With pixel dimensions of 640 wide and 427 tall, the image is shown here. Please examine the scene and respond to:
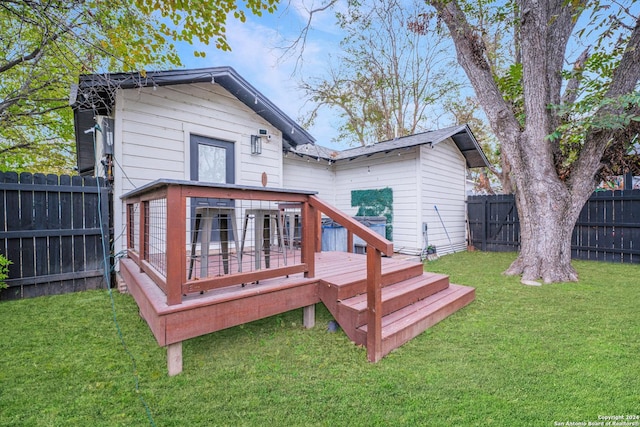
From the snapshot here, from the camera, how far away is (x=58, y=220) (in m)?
4.36

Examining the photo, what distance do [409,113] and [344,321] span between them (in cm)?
1515

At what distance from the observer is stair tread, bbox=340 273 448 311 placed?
284 centimetres

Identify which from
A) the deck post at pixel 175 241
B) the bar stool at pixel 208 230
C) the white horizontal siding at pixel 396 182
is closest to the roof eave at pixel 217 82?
the white horizontal siding at pixel 396 182

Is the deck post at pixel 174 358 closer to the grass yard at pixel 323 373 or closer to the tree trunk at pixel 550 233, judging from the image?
the grass yard at pixel 323 373

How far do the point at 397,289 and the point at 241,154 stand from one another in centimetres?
424

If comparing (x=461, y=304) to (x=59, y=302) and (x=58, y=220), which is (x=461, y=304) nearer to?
(x=59, y=302)

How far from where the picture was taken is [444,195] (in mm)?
8773

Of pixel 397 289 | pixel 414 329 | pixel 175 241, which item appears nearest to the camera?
pixel 175 241

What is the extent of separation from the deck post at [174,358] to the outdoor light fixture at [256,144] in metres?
4.60

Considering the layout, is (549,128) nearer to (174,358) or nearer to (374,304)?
(374,304)

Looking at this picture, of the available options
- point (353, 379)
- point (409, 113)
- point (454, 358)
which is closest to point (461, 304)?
point (454, 358)

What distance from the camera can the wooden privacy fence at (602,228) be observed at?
6.74 meters

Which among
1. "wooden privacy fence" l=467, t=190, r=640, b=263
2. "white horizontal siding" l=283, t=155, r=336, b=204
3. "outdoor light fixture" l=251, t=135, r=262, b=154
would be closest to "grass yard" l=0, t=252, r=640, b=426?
"outdoor light fixture" l=251, t=135, r=262, b=154

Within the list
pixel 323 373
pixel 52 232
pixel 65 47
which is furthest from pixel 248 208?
pixel 65 47
